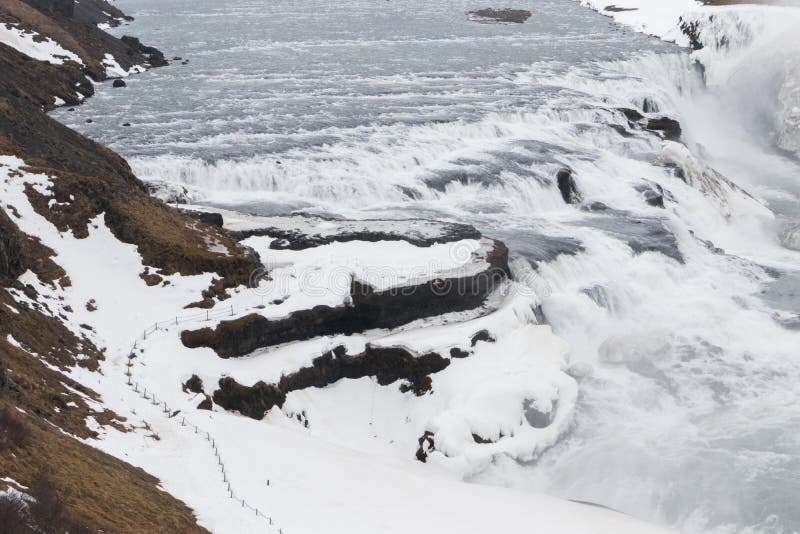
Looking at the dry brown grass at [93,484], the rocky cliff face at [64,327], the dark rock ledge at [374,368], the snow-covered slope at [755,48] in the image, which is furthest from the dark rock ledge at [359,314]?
the snow-covered slope at [755,48]

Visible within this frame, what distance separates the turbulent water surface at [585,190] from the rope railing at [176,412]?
6352mm

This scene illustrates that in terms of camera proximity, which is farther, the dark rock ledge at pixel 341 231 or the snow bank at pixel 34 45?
the snow bank at pixel 34 45

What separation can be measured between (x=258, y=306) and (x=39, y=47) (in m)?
39.7

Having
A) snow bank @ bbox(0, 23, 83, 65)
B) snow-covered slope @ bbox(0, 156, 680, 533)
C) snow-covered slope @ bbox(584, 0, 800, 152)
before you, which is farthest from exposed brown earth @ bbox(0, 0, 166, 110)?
snow-covered slope @ bbox(584, 0, 800, 152)

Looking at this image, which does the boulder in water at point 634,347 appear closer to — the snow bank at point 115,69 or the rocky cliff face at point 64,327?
the rocky cliff face at point 64,327

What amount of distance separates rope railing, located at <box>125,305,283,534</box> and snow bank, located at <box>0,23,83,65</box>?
3680 cm

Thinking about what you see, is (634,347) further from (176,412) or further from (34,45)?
(34,45)

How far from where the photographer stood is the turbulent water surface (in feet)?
63.4

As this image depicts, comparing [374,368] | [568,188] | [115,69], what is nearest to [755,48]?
[568,188]

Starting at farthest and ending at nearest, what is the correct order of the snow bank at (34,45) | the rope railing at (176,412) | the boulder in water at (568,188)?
the snow bank at (34,45)
the boulder in water at (568,188)
the rope railing at (176,412)

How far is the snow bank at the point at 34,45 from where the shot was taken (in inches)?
2015

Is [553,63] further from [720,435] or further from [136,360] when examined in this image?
[136,360]

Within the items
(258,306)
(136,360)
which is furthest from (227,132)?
(136,360)

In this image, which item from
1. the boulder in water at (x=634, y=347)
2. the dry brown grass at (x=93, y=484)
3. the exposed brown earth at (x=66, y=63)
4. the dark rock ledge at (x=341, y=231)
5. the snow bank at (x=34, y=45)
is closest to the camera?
the dry brown grass at (x=93, y=484)
